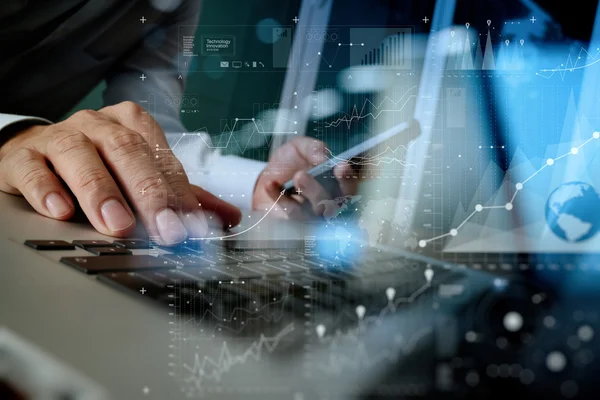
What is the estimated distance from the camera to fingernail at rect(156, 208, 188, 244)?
53 cm

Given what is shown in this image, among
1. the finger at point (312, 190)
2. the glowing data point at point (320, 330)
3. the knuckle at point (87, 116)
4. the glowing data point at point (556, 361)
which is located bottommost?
the glowing data point at point (320, 330)

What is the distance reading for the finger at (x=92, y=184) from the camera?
1.89ft

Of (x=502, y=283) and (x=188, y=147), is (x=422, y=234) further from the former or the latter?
(x=188, y=147)

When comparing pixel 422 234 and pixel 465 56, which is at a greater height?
pixel 465 56

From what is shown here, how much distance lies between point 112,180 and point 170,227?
0.12 metres

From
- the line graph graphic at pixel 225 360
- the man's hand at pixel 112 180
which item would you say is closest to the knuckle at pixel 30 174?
the man's hand at pixel 112 180

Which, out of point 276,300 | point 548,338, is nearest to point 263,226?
point 276,300

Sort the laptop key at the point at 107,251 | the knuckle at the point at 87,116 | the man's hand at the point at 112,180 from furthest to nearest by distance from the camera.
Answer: the knuckle at the point at 87,116
the man's hand at the point at 112,180
the laptop key at the point at 107,251

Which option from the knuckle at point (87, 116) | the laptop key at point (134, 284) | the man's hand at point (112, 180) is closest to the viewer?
the laptop key at point (134, 284)

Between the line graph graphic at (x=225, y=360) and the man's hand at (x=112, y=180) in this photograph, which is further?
the man's hand at (x=112, y=180)

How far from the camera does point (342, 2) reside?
52cm

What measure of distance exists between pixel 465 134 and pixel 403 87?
0.26 feet
